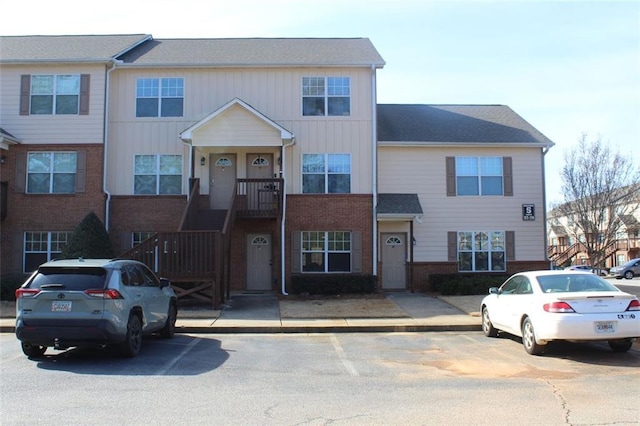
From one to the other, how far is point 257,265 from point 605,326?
12857mm

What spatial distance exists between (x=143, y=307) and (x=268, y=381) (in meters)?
3.17

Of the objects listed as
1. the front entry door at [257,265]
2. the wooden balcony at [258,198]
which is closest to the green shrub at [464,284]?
the front entry door at [257,265]

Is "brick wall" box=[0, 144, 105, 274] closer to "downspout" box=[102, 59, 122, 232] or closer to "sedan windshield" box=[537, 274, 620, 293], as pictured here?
"downspout" box=[102, 59, 122, 232]

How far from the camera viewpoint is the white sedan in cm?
860

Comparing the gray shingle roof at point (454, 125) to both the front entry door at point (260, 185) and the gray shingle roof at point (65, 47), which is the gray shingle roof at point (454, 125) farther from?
the gray shingle roof at point (65, 47)

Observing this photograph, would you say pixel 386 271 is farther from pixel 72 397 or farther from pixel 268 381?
pixel 72 397

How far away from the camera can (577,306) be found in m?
8.70

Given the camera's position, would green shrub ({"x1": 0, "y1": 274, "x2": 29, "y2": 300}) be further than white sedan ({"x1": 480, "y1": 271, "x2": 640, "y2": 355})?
Yes

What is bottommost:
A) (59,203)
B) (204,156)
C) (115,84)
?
(59,203)

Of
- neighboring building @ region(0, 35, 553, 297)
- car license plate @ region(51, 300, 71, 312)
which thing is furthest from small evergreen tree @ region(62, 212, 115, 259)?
car license plate @ region(51, 300, 71, 312)

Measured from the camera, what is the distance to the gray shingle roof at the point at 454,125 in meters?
20.8

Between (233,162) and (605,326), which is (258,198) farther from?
(605,326)

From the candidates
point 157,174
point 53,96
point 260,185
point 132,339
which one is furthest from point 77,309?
point 53,96

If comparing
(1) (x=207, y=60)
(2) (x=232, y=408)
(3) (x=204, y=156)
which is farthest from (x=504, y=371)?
(1) (x=207, y=60)
